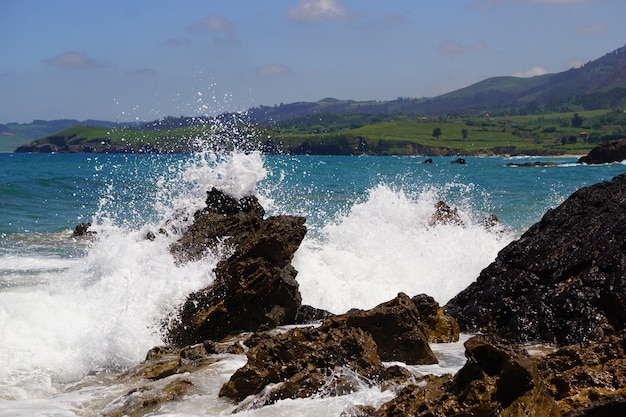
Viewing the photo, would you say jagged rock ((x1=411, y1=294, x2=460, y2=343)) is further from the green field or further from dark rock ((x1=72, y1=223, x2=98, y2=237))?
the green field

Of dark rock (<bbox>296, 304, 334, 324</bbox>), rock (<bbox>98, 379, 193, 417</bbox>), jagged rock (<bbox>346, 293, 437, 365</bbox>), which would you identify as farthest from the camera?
dark rock (<bbox>296, 304, 334, 324</bbox>)

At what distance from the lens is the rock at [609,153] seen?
91.7m

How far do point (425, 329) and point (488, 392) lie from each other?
436cm

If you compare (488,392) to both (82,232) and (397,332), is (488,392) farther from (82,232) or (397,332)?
(82,232)

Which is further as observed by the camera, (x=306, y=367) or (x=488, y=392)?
(x=306, y=367)

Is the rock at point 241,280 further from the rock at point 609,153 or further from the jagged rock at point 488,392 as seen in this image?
the rock at point 609,153

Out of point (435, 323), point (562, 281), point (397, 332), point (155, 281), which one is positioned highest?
point (155, 281)

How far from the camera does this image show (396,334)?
9.45 m

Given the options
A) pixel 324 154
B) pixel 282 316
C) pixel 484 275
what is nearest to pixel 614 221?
pixel 484 275

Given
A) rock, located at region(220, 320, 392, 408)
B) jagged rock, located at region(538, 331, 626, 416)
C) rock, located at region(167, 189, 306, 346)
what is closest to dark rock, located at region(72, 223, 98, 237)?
rock, located at region(167, 189, 306, 346)

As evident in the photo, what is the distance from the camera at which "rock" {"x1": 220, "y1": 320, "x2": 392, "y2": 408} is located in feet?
25.7

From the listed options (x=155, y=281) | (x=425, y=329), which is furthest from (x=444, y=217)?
(x=155, y=281)

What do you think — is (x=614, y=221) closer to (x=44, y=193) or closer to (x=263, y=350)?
(x=263, y=350)

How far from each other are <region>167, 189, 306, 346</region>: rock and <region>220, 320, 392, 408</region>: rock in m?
3.10
